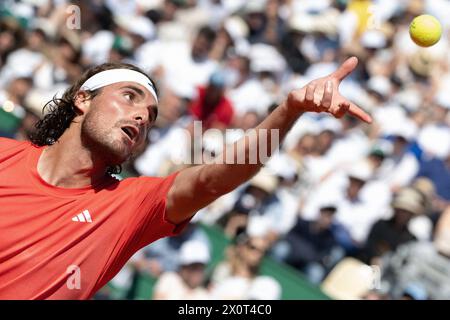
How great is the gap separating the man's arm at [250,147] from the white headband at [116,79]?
0.58 metres

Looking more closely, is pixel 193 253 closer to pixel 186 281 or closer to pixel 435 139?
pixel 186 281

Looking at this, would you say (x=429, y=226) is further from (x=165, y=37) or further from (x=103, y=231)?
(x=103, y=231)

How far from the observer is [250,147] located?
3795 millimetres

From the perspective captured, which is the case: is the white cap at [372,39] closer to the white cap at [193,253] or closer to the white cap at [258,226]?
the white cap at [258,226]

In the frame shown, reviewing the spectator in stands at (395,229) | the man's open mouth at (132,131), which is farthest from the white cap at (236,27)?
the man's open mouth at (132,131)

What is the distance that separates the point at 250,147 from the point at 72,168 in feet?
3.08

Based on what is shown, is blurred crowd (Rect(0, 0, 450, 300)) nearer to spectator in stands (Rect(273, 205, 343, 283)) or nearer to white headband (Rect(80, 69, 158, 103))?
spectator in stands (Rect(273, 205, 343, 283))

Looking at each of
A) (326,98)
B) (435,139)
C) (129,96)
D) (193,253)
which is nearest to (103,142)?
(129,96)

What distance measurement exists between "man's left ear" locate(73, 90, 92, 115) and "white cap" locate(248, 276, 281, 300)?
10.9ft

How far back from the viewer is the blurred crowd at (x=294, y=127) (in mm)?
7895

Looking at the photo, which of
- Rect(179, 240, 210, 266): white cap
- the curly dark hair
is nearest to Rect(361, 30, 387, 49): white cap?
Rect(179, 240, 210, 266): white cap

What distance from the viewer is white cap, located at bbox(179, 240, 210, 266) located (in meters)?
7.56

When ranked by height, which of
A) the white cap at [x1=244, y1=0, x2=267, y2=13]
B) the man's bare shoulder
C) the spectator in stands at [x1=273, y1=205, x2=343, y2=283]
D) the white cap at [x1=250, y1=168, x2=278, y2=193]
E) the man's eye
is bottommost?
the spectator in stands at [x1=273, y1=205, x2=343, y2=283]

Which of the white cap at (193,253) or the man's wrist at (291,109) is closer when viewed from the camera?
the man's wrist at (291,109)
